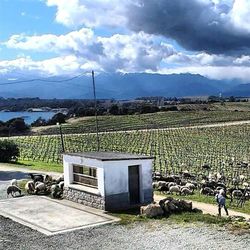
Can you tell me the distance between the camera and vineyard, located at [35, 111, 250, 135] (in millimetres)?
100500

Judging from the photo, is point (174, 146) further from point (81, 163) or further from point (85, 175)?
point (81, 163)

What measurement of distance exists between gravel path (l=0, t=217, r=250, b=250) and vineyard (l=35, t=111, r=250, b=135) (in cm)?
7119

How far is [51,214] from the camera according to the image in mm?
Result: 24344

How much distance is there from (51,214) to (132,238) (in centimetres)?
582

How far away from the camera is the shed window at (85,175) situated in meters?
26.1

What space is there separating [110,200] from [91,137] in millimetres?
55783

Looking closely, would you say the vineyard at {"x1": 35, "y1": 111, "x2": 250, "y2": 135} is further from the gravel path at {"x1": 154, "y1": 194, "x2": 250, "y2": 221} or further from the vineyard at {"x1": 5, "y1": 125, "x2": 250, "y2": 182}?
the gravel path at {"x1": 154, "y1": 194, "x2": 250, "y2": 221}

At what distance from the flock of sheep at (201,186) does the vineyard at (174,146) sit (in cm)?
370

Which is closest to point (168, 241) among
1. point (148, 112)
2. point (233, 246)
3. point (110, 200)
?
point (233, 246)

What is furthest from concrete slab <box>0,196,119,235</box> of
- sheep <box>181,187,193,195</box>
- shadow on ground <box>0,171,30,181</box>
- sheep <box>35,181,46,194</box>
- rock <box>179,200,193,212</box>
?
shadow on ground <box>0,171,30,181</box>

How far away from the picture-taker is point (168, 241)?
19.2 metres

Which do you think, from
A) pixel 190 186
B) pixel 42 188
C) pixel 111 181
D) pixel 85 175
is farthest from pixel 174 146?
pixel 111 181

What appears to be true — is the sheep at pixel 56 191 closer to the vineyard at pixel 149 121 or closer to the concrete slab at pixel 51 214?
the concrete slab at pixel 51 214

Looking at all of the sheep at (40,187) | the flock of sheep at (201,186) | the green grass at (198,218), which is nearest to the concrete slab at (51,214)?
the sheep at (40,187)
